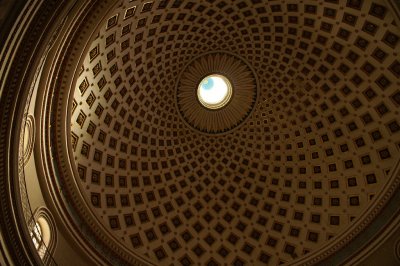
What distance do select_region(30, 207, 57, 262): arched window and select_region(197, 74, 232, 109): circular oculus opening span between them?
44.3 ft

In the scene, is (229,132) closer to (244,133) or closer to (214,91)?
(244,133)

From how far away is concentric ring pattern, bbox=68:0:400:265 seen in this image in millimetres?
23375

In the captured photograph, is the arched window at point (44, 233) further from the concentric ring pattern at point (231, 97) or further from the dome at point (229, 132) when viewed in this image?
the concentric ring pattern at point (231, 97)

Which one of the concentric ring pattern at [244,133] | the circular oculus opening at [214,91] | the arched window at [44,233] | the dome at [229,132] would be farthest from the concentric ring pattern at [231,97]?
the arched window at [44,233]

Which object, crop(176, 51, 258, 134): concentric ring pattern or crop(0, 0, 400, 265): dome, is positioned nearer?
crop(0, 0, 400, 265): dome

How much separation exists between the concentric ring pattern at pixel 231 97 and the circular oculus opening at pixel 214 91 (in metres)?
0.28

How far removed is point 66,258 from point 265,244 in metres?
12.3

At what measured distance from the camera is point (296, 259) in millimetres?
25156

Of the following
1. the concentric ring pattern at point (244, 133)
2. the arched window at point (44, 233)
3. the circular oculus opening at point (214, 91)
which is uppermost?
the circular oculus opening at point (214, 91)

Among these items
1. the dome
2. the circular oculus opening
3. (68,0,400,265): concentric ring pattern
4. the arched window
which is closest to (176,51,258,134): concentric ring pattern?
the dome

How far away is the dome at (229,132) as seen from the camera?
22.5m

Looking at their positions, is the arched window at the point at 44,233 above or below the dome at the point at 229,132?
below

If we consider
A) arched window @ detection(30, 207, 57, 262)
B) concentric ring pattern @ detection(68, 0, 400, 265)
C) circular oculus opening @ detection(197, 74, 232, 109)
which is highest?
circular oculus opening @ detection(197, 74, 232, 109)

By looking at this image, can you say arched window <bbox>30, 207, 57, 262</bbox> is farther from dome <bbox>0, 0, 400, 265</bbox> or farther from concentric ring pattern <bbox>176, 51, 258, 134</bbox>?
concentric ring pattern <bbox>176, 51, 258, 134</bbox>
